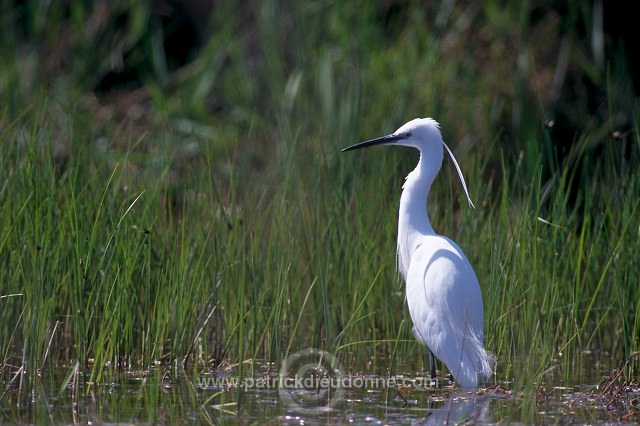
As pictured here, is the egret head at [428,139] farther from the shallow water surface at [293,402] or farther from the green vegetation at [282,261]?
the shallow water surface at [293,402]

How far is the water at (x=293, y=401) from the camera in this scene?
150 inches

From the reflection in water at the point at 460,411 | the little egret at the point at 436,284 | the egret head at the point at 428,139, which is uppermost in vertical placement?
the egret head at the point at 428,139

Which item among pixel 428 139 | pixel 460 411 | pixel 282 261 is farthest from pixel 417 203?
pixel 460 411

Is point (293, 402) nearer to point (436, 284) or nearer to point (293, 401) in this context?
point (293, 401)

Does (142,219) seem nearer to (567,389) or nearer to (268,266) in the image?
(268,266)

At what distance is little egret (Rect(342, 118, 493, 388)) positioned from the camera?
4.38 meters

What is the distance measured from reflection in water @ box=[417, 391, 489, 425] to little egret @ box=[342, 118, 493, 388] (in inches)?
3.4

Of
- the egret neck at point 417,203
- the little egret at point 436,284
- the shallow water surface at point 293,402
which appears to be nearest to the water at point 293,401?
the shallow water surface at point 293,402

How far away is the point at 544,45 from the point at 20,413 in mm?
5221

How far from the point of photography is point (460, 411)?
13.3 ft

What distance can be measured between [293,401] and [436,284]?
93 centimetres

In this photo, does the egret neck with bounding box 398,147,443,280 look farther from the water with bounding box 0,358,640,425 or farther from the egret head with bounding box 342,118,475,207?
the water with bounding box 0,358,640,425

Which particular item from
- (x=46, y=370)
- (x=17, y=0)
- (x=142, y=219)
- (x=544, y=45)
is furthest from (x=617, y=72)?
(x=17, y=0)

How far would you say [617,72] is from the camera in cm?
707
